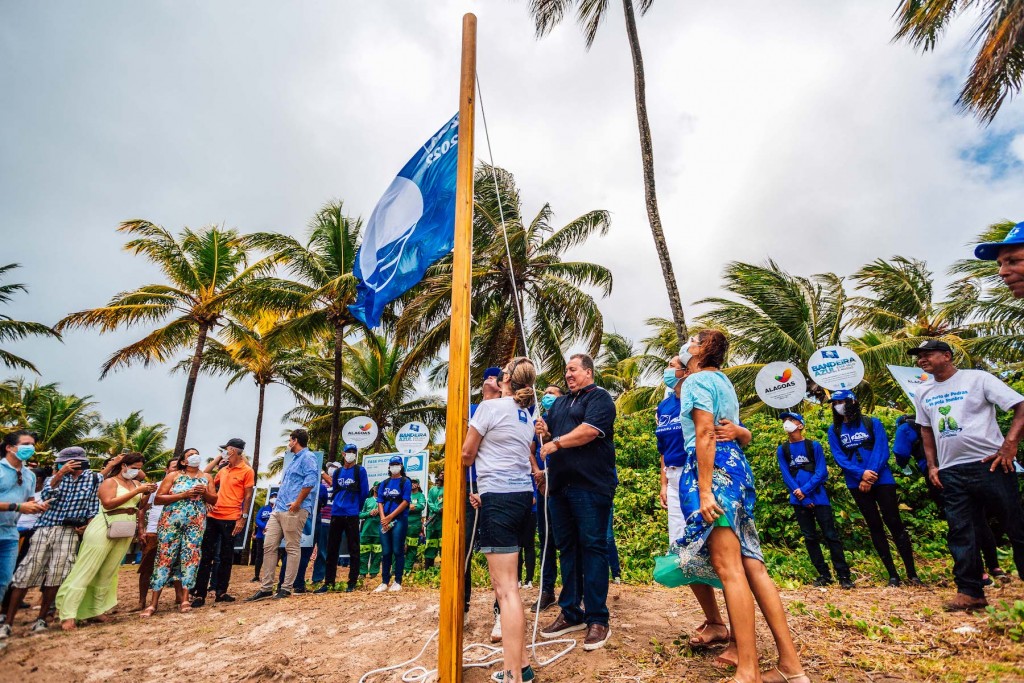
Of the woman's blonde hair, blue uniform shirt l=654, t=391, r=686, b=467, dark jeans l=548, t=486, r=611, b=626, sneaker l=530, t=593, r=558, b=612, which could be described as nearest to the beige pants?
sneaker l=530, t=593, r=558, b=612

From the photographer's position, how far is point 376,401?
25.1 metres

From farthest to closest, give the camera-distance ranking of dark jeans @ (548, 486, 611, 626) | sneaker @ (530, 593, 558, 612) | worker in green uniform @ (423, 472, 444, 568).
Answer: worker in green uniform @ (423, 472, 444, 568) → sneaker @ (530, 593, 558, 612) → dark jeans @ (548, 486, 611, 626)

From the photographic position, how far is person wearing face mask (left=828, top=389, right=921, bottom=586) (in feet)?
18.5

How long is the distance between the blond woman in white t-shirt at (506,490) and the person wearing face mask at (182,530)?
5.26 m

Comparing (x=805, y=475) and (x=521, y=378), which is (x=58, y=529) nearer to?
(x=521, y=378)

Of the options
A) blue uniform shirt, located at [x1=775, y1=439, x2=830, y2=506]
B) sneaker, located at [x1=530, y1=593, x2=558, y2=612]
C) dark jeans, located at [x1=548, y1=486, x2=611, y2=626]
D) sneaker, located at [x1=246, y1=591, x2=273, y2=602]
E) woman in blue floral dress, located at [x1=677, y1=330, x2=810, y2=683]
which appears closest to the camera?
woman in blue floral dress, located at [x1=677, y1=330, x2=810, y2=683]

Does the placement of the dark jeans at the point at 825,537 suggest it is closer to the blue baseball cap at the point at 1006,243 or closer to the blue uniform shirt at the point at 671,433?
the blue uniform shirt at the point at 671,433

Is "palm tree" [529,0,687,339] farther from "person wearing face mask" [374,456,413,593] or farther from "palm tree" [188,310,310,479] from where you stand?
"palm tree" [188,310,310,479]

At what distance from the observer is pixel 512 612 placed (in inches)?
124

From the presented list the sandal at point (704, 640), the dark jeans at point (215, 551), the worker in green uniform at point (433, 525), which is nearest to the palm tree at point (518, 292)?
the worker in green uniform at point (433, 525)

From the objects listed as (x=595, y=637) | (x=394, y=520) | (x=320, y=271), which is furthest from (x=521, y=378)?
(x=320, y=271)

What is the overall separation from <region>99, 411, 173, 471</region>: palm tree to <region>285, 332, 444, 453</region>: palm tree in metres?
14.0

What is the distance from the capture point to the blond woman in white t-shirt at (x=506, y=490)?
3.14 metres

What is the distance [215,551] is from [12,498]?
274 cm
